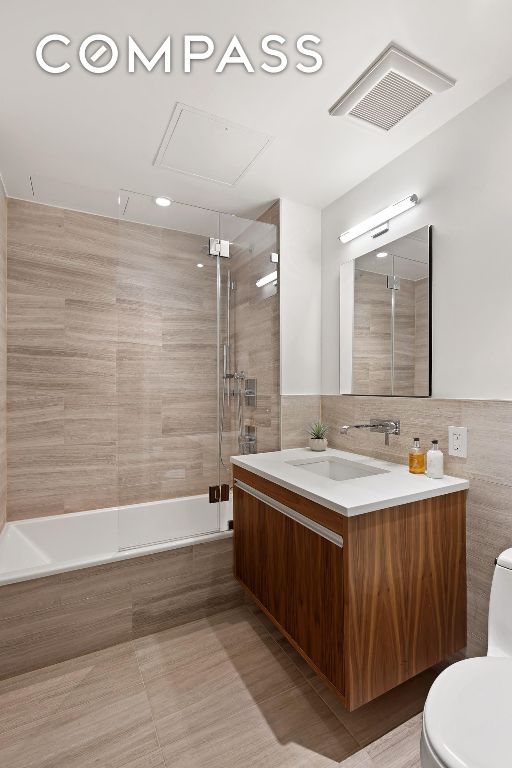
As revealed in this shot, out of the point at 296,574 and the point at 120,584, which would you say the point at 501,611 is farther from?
the point at 120,584

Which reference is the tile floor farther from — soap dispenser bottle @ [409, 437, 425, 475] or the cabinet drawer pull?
soap dispenser bottle @ [409, 437, 425, 475]

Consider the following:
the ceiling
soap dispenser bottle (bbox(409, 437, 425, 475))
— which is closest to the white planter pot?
soap dispenser bottle (bbox(409, 437, 425, 475))

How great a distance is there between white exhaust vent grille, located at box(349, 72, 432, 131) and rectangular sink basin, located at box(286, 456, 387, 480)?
156cm

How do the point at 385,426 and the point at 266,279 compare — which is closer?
the point at 385,426

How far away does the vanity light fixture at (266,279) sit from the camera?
228 centimetres

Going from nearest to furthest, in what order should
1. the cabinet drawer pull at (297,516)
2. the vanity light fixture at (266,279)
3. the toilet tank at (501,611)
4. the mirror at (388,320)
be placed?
the toilet tank at (501,611) < the cabinet drawer pull at (297,516) < the mirror at (388,320) < the vanity light fixture at (266,279)

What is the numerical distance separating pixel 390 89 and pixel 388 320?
96 cm

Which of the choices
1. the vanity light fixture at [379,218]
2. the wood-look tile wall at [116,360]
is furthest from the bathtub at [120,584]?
the vanity light fixture at [379,218]

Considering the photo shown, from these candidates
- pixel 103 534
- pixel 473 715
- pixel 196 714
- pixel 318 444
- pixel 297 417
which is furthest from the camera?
pixel 103 534

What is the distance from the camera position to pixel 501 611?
118 centimetres

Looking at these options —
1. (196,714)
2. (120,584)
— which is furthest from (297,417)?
(196,714)

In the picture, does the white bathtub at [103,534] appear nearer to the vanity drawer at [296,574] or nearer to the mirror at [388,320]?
the vanity drawer at [296,574]

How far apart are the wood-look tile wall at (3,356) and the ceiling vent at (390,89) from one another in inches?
75.0

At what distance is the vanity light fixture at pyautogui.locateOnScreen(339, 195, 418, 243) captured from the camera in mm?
1775
